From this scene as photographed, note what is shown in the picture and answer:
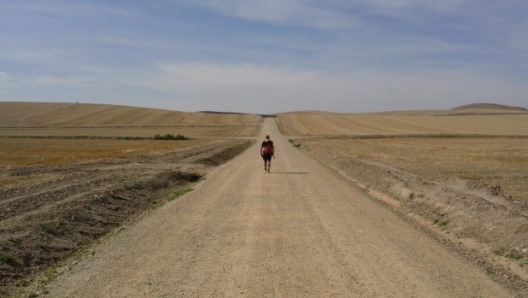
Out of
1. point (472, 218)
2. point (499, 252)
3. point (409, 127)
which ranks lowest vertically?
point (499, 252)

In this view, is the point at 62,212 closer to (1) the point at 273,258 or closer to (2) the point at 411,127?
(1) the point at 273,258

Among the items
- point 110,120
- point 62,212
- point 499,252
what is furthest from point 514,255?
point 110,120

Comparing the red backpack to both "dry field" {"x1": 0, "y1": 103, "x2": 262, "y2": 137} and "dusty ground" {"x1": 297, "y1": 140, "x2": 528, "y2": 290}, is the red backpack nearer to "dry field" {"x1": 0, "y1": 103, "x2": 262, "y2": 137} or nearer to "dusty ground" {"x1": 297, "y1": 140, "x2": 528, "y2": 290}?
"dusty ground" {"x1": 297, "y1": 140, "x2": 528, "y2": 290}

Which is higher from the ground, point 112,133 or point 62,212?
point 62,212

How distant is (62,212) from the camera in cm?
1332

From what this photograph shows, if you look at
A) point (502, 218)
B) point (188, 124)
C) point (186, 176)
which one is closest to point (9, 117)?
point (188, 124)

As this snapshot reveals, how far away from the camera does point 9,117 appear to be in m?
122

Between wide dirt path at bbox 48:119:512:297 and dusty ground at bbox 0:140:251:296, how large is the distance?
80 cm

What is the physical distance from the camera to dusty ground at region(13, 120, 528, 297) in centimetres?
763

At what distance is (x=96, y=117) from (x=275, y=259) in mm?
122547

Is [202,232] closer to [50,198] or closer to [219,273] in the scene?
[219,273]

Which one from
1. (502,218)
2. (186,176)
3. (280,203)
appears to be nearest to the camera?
(502,218)

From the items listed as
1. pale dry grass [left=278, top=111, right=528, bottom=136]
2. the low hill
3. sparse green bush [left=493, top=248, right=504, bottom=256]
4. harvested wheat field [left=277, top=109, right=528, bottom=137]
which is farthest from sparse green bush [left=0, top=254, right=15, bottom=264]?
the low hill

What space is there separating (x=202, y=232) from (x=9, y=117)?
125662 mm
